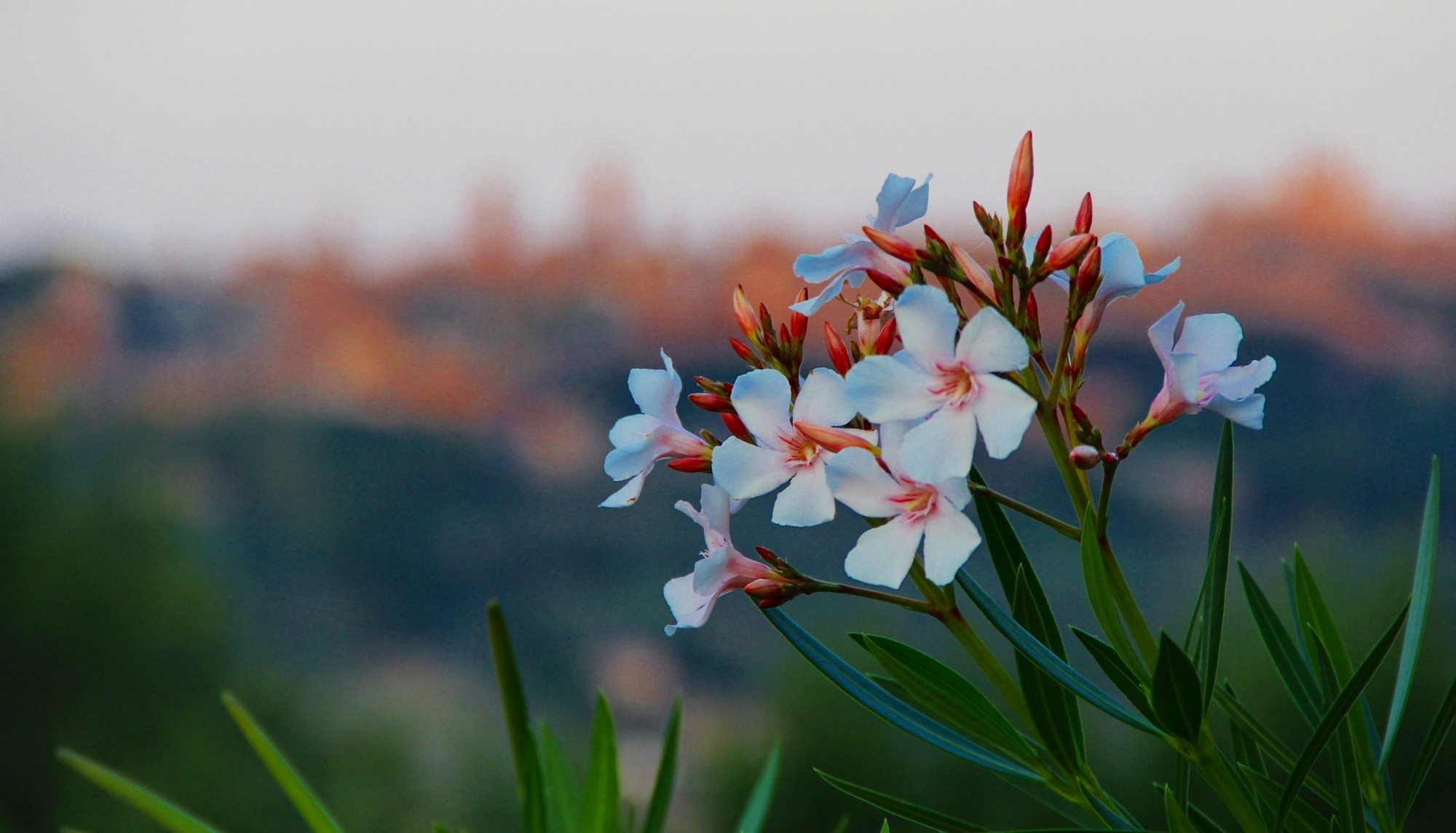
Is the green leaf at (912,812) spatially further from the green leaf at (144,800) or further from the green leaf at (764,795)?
the green leaf at (144,800)

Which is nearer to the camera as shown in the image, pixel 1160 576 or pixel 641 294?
pixel 1160 576

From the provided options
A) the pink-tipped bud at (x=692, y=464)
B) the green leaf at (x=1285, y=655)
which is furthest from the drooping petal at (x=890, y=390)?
the green leaf at (x=1285, y=655)

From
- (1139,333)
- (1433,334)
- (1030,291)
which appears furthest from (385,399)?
(1030,291)

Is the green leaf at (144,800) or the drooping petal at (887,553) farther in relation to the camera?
the green leaf at (144,800)

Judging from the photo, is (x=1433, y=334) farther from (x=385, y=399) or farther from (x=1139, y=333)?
(x=385, y=399)

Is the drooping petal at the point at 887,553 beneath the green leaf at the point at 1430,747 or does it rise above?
above

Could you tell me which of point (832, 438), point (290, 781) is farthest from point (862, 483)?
point (290, 781)

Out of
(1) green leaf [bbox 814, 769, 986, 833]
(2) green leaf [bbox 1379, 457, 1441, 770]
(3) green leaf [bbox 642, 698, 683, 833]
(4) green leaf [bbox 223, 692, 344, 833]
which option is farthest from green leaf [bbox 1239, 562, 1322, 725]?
(4) green leaf [bbox 223, 692, 344, 833]
